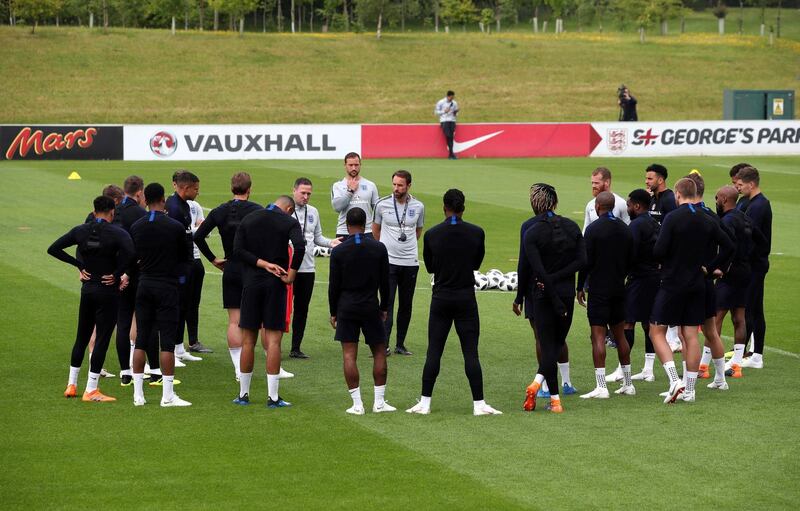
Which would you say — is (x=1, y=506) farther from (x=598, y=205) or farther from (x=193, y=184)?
(x=598, y=205)

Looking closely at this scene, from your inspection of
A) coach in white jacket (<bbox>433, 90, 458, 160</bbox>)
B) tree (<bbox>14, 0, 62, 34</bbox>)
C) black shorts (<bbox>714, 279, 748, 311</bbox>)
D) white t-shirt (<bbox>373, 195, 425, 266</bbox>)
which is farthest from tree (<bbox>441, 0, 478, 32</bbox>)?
black shorts (<bbox>714, 279, 748, 311</bbox>)

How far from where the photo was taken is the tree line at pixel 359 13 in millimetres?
93812

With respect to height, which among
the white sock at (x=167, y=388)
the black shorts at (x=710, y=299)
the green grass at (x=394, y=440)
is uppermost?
the black shorts at (x=710, y=299)

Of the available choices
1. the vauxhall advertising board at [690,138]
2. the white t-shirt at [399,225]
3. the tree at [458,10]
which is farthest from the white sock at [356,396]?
the tree at [458,10]

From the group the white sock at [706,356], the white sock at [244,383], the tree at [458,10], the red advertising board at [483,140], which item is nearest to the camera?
the white sock at [244,383]

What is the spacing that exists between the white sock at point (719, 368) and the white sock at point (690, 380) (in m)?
0.68

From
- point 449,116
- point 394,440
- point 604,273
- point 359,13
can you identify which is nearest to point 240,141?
point 449,116

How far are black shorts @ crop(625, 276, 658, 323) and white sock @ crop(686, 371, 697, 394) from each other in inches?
35.9

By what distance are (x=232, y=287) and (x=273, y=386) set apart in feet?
5.80

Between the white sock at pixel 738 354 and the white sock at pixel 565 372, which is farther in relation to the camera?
the white sock at pixel 738 354

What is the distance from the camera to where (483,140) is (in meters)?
45.7

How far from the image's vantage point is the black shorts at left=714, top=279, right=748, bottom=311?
44.8ft

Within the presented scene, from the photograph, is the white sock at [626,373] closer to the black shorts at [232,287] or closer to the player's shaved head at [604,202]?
the player's shaved head at [604,202]

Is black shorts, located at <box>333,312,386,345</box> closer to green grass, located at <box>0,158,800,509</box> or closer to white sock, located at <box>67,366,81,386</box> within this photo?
green grass, located at <box>0,158,800,509</box>
